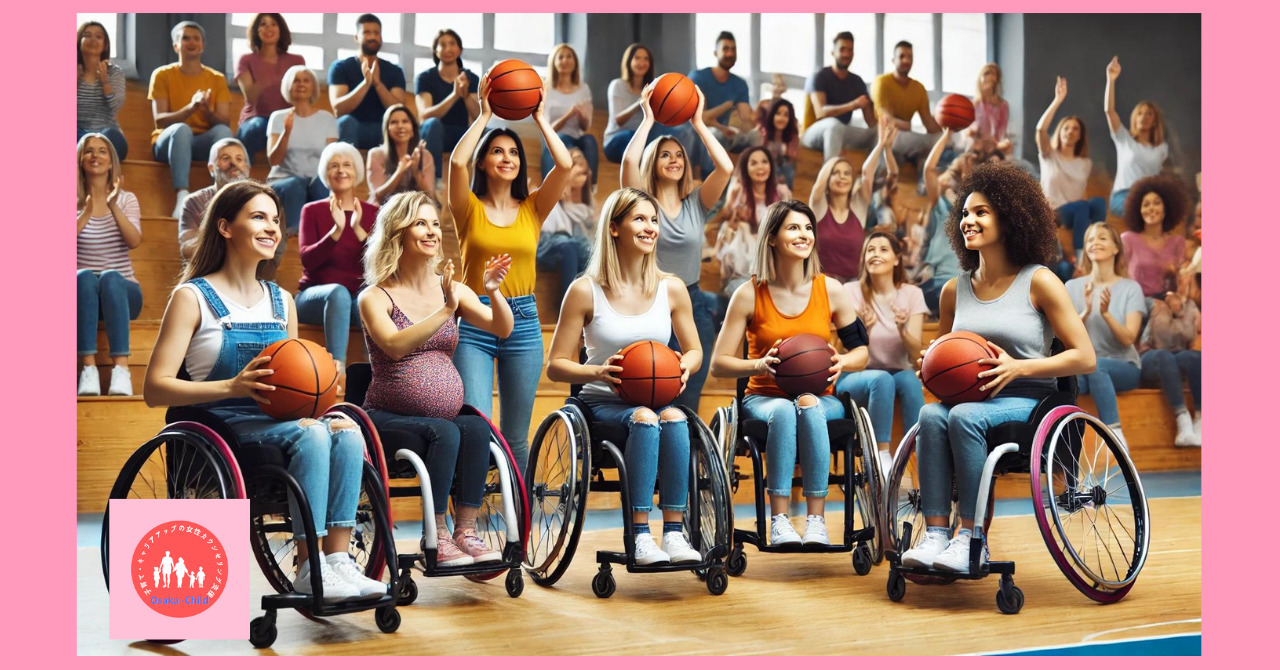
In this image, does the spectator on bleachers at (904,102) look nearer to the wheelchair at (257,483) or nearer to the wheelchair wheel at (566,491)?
the wheelchair wheel at (566,491)

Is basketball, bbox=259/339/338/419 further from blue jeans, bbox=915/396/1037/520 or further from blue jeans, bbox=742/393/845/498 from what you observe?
blue jeans, bbox=915/396/1037/520

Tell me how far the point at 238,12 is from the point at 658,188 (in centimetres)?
303

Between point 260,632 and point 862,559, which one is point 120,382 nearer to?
point 260,632

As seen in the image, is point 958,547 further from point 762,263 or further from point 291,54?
point 291,54

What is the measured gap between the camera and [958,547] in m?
3.10

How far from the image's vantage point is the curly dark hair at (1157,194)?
7.32m

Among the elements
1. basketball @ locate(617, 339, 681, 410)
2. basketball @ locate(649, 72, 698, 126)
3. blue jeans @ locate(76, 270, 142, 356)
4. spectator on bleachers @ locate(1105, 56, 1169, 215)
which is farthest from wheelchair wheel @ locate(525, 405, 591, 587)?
spectator on bleachers @ locate(1105, 56, 1169, 215)

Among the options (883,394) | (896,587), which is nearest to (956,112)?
(883,394)

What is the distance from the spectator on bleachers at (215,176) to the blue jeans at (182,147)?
18 centimetres

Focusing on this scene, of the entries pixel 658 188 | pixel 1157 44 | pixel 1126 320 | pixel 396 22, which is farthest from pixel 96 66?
pixel 1157 44

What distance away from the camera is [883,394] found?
5176mm

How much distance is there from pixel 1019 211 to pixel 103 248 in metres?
3.78

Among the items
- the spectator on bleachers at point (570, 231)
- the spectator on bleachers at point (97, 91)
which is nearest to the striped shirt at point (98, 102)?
the spectator on bleachers at point (97, 91)

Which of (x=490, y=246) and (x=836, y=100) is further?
(x=836, y=100)
